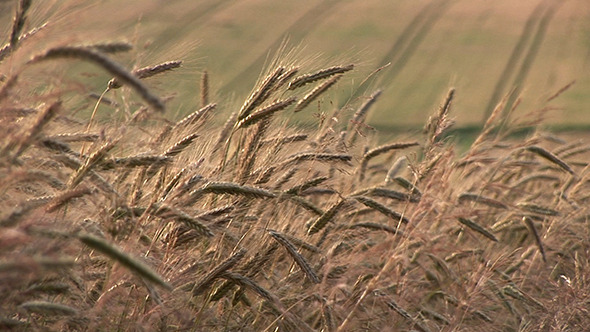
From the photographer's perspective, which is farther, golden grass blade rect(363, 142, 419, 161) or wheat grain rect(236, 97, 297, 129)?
golden grass blade rect(363, 142, 419, 161)

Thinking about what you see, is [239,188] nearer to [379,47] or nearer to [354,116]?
[354,116]

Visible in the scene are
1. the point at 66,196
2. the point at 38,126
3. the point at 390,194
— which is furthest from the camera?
the point at 390,194

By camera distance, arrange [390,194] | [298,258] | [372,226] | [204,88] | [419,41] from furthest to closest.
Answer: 1. [419,41]
2. [204,88]
3. [372,226]
4. [390,194]
5. [298,258]

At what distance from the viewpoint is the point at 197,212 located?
188cm

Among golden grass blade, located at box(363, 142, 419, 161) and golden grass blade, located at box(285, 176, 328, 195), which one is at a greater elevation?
golden grass blade, located at box(285, 176, 328, 195)

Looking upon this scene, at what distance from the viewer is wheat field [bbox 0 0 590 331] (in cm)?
137

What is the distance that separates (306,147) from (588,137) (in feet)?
9.68

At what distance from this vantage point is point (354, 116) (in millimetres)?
2650

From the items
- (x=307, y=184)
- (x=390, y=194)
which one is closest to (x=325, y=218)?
(x=307, y=184)

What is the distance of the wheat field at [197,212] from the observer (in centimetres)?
137

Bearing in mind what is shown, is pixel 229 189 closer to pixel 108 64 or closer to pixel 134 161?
pixel 134 161

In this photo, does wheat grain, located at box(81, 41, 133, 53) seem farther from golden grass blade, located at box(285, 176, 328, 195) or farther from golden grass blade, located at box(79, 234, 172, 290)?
golden grass blade, located at box(285, 176, 328, 195)

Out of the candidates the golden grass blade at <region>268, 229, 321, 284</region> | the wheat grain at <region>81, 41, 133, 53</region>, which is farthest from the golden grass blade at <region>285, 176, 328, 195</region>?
the wheat grain at <region>81, 41, 133, 53</region>

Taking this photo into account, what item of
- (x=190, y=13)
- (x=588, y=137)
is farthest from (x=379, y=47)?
(x=588, y=137)
